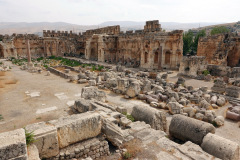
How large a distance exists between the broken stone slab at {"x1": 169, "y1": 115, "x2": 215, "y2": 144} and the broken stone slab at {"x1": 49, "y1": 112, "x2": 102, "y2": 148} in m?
3.00

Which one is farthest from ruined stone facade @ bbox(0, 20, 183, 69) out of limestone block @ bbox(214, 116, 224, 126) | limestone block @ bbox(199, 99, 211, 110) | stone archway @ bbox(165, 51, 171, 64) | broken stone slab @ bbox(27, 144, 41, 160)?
broken stone slab @ bbox(27, 144, 41, 160)

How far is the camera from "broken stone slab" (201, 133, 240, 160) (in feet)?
15.6

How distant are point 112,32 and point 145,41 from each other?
44.1ft

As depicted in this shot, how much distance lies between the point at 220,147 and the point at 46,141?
5.27 metres

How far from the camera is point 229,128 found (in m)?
7.60

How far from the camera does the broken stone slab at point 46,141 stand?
184 inches

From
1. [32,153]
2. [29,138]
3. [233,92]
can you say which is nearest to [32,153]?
[32,153]

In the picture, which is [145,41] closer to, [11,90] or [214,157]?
[11,90]

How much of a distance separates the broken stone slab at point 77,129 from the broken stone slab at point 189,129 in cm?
300

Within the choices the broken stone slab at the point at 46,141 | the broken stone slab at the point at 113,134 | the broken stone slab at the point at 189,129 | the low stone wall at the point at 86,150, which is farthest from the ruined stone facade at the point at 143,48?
the broken stone slab at the point at 46,141

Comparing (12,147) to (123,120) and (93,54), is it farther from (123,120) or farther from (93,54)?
(93,54)

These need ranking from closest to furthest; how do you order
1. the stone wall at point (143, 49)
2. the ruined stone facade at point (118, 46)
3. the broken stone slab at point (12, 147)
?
the broken stone slab at point (12, 147)
the stone wall at point (143, 49)
the ruined stone facade at point (118, 46)

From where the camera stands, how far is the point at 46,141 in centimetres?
474

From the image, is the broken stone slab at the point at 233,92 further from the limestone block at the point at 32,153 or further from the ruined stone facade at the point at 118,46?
the limestone block at the point at 32,153
